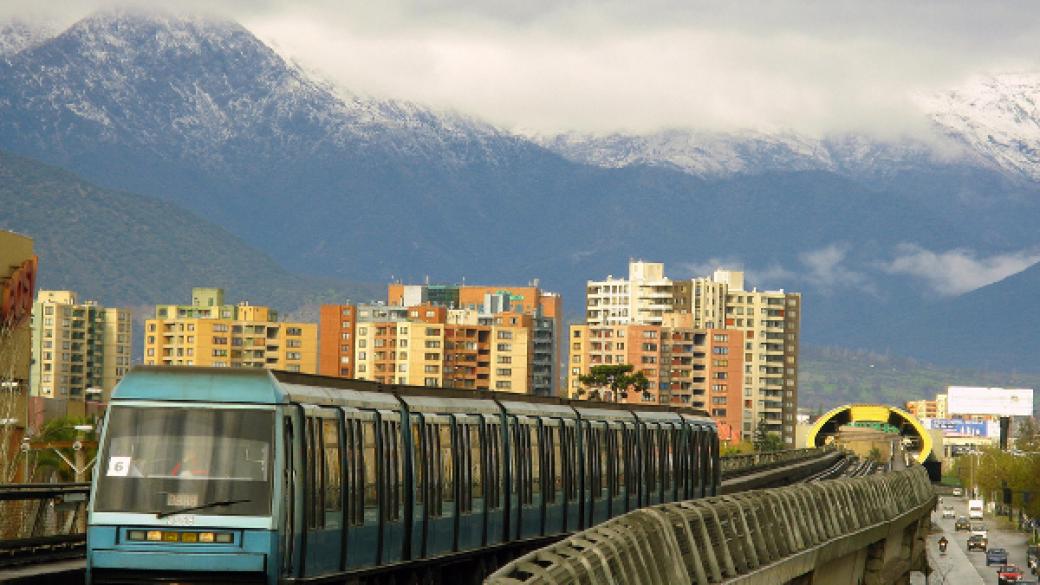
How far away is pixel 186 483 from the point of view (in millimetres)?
25156

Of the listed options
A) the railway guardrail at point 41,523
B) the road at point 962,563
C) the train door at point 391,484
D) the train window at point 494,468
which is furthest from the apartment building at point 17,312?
the train door at point 391,484

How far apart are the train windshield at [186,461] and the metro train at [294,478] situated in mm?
16

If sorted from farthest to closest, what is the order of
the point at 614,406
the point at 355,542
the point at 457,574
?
the point at 614,406
the point at 457,574
the point at 355,542

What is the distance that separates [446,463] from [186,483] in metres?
10.8

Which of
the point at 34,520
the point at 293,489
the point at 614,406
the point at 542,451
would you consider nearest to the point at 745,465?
the point at 614,406

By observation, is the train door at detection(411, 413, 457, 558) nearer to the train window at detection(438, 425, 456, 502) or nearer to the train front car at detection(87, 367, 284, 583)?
the train window at detection(438, 425, 456, 502)

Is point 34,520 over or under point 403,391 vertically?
under

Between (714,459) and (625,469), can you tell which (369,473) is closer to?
Result: (625,469)

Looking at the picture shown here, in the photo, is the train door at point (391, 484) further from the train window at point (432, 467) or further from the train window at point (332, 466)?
the train window at point (332, 466)

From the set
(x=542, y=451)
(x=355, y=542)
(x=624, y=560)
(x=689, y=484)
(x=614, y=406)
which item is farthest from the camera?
(x=689, y=484)

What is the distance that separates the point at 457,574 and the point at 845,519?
55.8ft

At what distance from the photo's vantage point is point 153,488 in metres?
25.0

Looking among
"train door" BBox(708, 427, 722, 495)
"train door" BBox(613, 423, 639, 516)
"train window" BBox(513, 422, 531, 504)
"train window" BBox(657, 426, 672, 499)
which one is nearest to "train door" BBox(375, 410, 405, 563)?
"train window" BBox(513, 422, 531, 504)

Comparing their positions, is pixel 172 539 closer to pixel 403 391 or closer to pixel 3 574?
pixel 3 574
